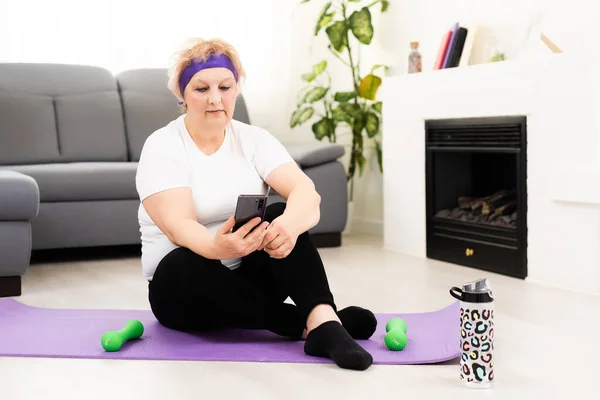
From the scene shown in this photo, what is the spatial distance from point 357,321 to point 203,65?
81 cm

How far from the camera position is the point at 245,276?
244 centimetres

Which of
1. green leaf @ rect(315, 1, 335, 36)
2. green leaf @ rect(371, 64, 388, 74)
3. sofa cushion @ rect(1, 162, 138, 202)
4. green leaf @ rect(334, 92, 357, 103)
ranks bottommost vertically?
sofa cushion @ rect(1, 162, 138, 202)

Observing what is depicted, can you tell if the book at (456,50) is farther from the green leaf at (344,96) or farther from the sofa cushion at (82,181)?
the sofa cushion at (82,181)

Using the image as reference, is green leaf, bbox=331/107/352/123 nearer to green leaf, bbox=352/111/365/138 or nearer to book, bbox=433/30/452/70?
green leaf, bbox=352/111/365/138

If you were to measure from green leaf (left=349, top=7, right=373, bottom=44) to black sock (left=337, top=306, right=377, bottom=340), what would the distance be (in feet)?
9.12

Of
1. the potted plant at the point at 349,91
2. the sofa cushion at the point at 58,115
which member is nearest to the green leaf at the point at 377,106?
the potted plant at the point at 349,91

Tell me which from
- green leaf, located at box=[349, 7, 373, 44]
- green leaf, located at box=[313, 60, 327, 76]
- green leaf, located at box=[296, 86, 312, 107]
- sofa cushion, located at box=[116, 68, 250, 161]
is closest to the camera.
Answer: sofa cushion, located at box=[116, 68, 250, 161]

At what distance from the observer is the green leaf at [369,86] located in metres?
5.00


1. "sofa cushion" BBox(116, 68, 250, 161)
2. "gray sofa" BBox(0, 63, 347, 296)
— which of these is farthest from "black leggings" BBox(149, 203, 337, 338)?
"sofa cushion" BBox(116, 68, 250, 161)

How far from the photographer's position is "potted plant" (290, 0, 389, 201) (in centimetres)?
499

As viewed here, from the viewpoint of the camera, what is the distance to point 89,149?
15.2 feet

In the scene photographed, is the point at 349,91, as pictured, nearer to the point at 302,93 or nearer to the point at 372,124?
the point at 302,93

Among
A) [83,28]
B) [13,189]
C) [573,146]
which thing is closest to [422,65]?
[573,146]

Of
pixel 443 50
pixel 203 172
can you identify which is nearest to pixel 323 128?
pixel 443 50
